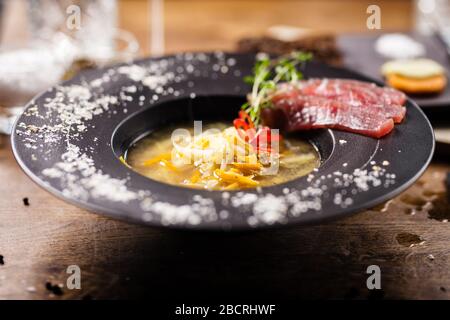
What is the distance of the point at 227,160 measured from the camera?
5.21 feet

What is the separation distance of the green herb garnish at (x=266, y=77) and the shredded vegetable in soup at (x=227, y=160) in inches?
3.2

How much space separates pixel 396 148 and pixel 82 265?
792mm

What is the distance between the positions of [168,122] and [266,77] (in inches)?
13.6

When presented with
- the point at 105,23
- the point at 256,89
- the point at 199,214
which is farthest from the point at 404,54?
the point at 199,214

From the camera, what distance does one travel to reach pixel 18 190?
1768mm

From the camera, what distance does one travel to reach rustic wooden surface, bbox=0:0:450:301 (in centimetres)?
138

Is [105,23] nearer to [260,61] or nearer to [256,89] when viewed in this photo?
[260,61]

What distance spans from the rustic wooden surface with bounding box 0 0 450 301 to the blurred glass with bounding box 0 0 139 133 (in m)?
0.48

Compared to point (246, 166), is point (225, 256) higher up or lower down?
lower down

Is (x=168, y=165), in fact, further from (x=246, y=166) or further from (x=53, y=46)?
(x=53, y=46)

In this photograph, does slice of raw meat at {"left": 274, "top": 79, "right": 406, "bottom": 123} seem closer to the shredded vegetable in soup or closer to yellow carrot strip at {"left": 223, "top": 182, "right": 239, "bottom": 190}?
the shredded vegetable in soup

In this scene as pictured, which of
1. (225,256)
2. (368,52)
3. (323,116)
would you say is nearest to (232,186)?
(225,256)

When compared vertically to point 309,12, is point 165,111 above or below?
below

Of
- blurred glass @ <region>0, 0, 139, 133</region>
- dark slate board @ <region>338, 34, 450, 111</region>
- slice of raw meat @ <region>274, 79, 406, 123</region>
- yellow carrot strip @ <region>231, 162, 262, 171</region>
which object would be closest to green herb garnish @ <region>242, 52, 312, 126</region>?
slice of raw meat @ <region>274, 79, 406, 123</region>
